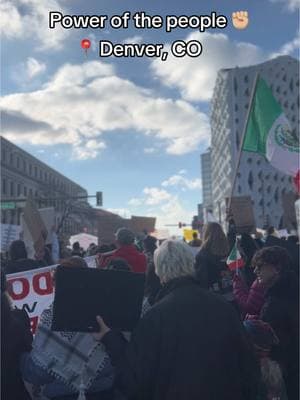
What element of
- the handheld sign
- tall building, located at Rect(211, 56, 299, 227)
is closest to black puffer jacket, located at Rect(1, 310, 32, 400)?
the handheld sign

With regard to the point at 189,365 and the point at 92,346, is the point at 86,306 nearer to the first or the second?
the point at 92,346

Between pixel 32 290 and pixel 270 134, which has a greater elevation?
pixel 270 134

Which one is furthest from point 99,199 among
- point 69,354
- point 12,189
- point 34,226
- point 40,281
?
point 12,189

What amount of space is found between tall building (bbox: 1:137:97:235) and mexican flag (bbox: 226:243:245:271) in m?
46.0

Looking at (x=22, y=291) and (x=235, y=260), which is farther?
(x=235, y=260)

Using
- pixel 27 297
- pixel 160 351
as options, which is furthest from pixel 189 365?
pixel 27 297

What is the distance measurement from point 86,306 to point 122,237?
10.8 ft

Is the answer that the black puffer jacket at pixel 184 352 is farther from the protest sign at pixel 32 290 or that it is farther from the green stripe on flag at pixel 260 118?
the green stripe on flag at pixel 260 118

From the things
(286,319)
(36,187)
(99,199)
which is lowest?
(286,319)

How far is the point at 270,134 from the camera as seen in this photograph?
8289 mm

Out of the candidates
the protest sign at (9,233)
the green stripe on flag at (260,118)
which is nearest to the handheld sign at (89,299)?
the green stripe on flag at (260,118)

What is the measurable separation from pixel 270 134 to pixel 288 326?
16.9ft

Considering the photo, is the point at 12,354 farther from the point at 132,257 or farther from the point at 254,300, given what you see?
the point at 132,257

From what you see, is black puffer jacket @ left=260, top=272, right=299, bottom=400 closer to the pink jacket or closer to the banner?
the pink jacket
